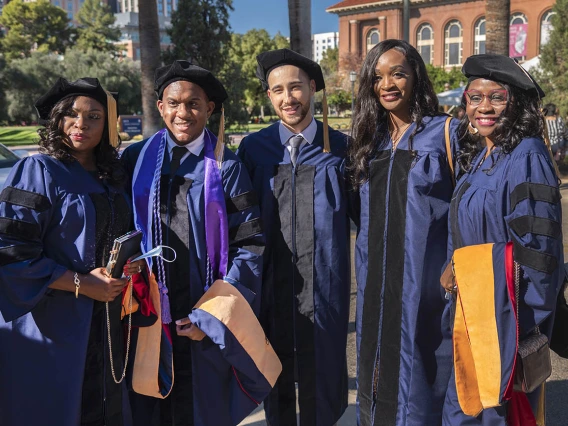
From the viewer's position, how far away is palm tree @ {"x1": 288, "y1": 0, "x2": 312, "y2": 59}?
8.39m

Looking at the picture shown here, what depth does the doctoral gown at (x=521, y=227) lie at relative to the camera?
83.6 inches

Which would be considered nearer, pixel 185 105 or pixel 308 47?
pixel 185 105

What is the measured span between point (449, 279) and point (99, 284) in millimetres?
1465

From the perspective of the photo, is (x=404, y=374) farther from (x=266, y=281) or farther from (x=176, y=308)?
(x=176, y=308)

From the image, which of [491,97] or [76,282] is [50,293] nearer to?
[76,282]

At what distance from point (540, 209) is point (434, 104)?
893 mm

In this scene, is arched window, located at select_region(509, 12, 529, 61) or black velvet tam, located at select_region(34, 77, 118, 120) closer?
black velvet tam, located at select_region(34, 77, 118, 120)

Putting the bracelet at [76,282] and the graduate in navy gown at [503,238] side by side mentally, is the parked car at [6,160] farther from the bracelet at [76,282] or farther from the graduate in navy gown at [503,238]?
the graduate in navy gown at [503,238]

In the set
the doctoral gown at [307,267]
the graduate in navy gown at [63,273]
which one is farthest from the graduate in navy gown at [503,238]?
the graduate in navy gown at [63,273]

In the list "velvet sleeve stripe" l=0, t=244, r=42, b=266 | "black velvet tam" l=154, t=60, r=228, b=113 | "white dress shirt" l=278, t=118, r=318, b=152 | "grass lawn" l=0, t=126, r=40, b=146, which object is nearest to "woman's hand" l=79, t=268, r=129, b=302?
"velvet sleeve stripe" l=0, t=244, r=42, b=266

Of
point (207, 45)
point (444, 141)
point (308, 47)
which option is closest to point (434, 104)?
point (444, 141)

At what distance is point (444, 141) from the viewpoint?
271 centimetres

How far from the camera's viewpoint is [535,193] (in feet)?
7.00

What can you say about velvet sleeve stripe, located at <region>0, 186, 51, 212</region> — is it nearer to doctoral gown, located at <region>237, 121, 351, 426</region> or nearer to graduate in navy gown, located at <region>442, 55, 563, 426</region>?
doctoral gown, located at <region>237, 121, 351, 426</region>
